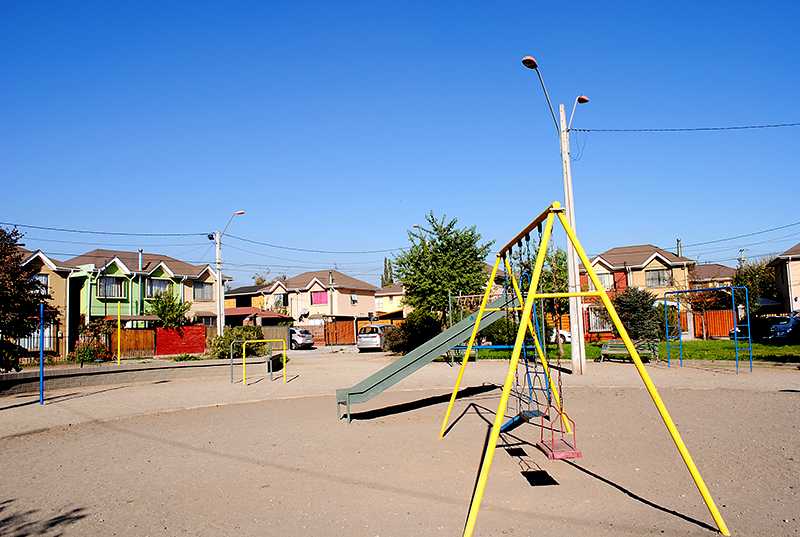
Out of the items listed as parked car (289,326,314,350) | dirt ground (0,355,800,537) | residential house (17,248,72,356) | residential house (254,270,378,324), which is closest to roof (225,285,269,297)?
residential house (254,270,378,324)

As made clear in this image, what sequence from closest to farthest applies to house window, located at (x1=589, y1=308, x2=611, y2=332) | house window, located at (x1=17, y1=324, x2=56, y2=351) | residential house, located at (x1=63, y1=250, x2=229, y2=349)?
house window, located at (x1=17, y1=324, x2=56, y2=351)
residential house, located at (x1=63, y1=250, x2=229, y2=349)
house window, located at (x1=589, y1=308, x2=611, y2=332)

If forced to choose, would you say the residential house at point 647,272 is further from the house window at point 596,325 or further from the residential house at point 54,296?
the residential house at point 54,296

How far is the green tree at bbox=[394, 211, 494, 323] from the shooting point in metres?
25.5

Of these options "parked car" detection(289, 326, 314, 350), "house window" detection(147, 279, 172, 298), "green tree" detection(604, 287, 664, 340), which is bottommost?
"parked car" detection(289, 326, 314, 350)

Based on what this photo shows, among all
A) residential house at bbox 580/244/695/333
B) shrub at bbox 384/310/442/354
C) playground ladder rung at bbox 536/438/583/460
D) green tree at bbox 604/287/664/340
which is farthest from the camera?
residential house at bbox 580/244/695/333

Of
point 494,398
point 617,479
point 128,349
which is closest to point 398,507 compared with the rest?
point 617,479

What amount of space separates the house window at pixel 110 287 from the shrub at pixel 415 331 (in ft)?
66.0

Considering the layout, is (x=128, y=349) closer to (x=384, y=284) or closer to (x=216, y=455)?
(x=216, y=455)

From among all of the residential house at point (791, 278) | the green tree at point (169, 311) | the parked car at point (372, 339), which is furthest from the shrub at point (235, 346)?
the residential house at point (791, 278)

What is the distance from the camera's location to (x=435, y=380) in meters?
16.4

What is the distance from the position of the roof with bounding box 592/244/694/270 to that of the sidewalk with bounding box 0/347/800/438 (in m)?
26.9

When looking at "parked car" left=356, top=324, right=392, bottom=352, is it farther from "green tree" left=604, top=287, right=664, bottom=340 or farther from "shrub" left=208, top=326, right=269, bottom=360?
"green tree" left=604, top=287, right=664, bottom=340

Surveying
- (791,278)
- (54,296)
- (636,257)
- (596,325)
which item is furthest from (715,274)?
(54,296)

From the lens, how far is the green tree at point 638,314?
28188 millimetres
